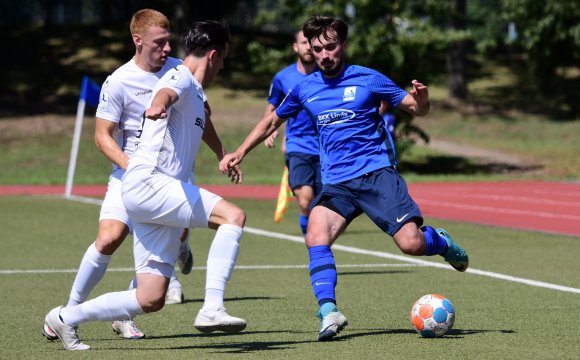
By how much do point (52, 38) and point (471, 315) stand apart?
1886 inches

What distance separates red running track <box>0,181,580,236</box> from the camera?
1902 centimetres

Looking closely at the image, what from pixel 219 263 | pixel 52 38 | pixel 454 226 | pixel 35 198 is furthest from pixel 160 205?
pixel 52 38

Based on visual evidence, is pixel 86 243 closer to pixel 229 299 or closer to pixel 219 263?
pixel 229 299

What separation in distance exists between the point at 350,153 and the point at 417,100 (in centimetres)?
61

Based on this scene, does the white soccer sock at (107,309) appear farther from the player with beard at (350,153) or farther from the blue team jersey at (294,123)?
the blue team jersey at (294,123)

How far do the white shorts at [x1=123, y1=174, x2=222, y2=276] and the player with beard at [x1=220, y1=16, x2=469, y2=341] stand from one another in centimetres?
105

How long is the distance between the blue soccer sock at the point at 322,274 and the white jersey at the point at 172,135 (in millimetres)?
1342

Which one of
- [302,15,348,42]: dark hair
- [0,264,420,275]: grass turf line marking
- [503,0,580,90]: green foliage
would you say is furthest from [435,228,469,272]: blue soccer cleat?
[503,0,580,90]: green foliage

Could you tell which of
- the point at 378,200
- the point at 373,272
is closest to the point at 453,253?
the point at 378,200

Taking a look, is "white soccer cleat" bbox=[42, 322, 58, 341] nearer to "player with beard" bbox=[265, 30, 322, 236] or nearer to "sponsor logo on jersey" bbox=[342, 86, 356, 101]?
"sponsor logo on jersey" bbox=[342, 86, 356, 101]

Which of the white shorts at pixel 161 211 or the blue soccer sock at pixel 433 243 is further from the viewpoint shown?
the blue soccer sock at pixel 433 243

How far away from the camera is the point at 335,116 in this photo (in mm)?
8250

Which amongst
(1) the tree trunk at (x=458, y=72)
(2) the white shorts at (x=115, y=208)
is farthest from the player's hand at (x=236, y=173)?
(1) the tree trunk at (x=458, y=72)

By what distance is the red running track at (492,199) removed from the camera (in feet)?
62.4
